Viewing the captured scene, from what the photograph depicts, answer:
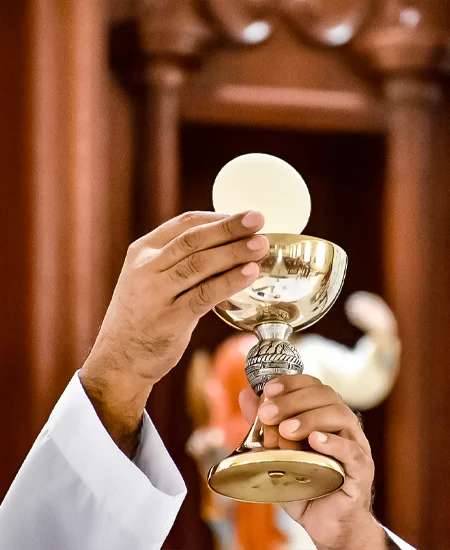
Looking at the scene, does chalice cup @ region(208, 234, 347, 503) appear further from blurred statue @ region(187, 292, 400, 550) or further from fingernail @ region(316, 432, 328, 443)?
blurred statue @ region(187, 292, 400, 550)

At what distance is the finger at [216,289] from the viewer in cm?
64

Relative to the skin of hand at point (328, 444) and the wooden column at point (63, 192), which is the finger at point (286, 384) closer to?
the skin of hand at point (328, 444)

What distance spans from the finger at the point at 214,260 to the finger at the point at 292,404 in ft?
0.37

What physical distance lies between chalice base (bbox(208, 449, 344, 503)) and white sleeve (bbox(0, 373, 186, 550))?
0.16 m

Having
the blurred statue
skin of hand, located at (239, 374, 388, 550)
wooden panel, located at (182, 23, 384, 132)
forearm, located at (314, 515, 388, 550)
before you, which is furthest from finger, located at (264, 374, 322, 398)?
wooden panel, located at (182, 23, 384, 132)

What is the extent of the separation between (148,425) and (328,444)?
225mm

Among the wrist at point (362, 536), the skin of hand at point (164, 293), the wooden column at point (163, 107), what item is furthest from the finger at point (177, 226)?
the wooden column at point (163, 107)

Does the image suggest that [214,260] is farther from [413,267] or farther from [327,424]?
[413,267]

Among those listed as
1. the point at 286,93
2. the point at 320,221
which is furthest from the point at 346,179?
the point at 286,93

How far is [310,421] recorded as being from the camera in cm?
71

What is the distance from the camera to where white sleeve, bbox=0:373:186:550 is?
2.68 ft

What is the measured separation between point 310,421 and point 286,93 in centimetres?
124

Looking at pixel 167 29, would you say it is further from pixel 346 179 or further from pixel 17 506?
pixel 17 506

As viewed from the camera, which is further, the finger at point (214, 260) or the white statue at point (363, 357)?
the white statue at point (363, 357)
